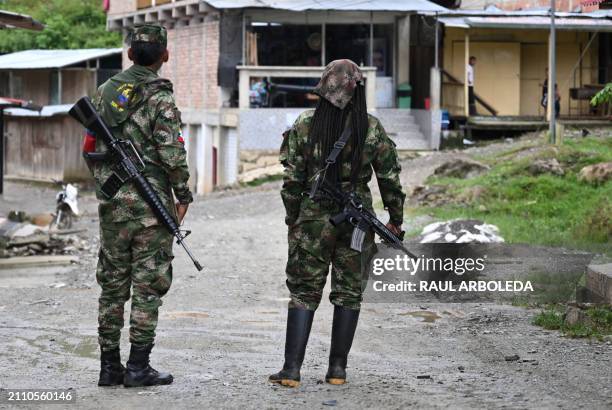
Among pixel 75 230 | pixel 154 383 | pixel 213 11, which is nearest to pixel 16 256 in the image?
pixel 75 230

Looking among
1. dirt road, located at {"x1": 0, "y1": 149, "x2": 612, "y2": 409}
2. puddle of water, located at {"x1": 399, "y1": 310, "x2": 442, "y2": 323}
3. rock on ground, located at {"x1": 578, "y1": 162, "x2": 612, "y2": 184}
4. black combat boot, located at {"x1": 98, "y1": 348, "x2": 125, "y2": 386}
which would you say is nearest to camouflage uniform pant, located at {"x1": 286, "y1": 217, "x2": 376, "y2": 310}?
dirt road, located at {"x1": 0, "y1": 149, "x2": 612, "y2": 409}

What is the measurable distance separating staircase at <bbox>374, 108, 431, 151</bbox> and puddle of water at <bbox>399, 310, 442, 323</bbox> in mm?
17190

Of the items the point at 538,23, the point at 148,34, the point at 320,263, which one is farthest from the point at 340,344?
the point at 538,23

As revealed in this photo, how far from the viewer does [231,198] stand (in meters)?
22.7

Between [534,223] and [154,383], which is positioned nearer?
[154,383]

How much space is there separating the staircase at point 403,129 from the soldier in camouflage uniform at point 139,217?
2052 centimetres

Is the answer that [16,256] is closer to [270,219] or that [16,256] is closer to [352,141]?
[270,219]

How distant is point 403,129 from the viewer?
2772 cm

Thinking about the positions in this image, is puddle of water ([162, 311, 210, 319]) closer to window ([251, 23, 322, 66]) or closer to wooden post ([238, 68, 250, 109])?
wooden post ([238, 68, 250, 109])

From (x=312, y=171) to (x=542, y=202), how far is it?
32.6 ft

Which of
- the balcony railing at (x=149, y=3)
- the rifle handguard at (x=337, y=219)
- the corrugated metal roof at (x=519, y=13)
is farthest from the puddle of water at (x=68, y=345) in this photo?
the balcony railing at (x=149, y=3)

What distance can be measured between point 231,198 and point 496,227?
9896 mm

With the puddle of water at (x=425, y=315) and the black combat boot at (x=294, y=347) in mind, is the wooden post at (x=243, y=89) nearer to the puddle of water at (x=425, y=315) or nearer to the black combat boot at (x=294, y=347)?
the puddle of water at (x=425, y=315)

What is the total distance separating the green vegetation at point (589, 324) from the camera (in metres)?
7.85
